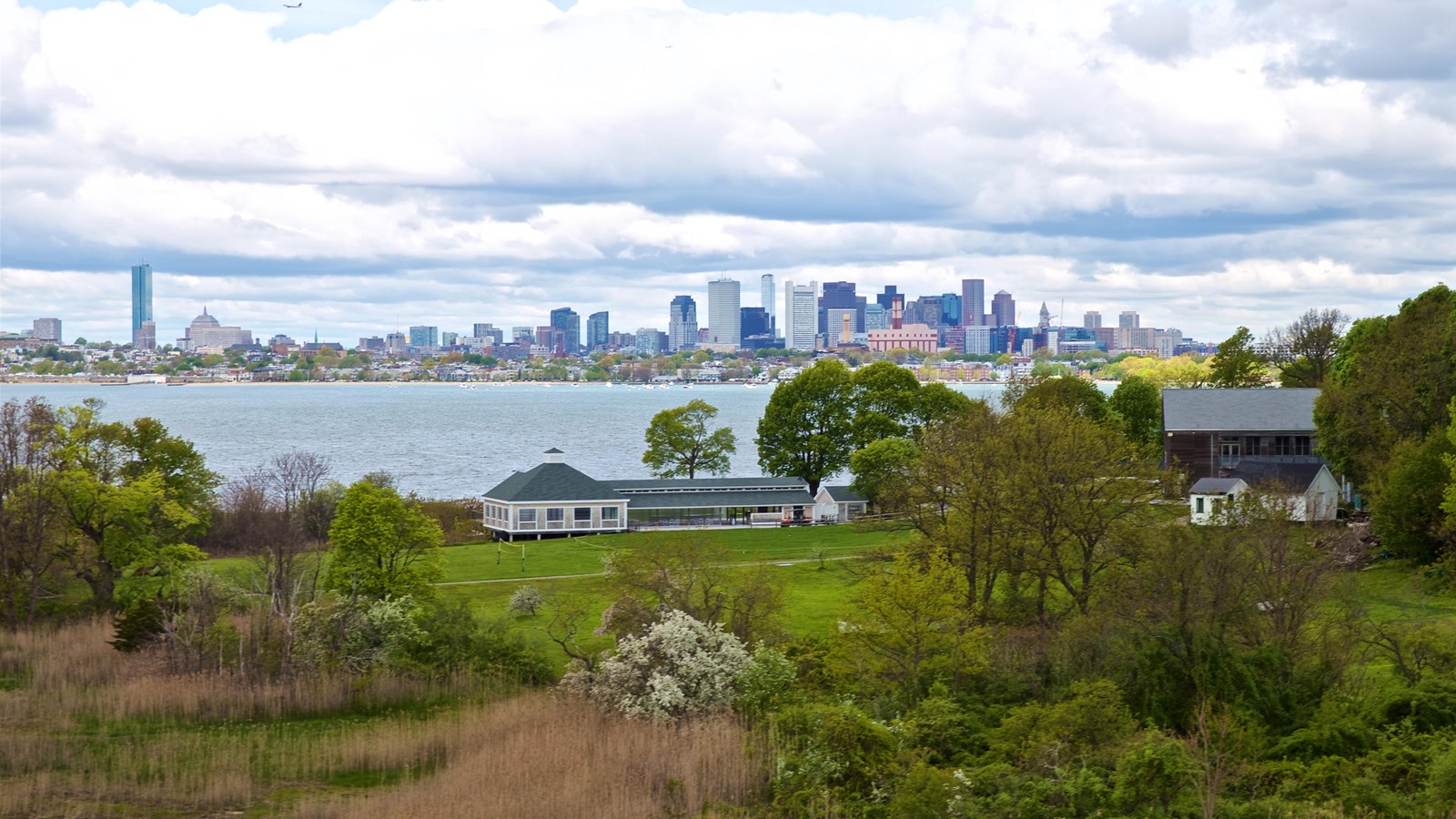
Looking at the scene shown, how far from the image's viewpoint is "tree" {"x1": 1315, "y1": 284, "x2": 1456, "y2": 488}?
4756cm

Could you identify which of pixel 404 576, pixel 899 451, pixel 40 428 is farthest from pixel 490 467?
pixel 404 576

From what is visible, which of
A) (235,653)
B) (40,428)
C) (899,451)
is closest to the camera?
(235,653)

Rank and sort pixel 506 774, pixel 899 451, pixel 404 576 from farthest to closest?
pixel 899 451 → pixel 404 576 → pixel 506 774

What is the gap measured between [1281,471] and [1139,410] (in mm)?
18318

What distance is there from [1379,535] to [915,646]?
2383 cm

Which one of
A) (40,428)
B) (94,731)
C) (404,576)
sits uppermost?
(40,428)

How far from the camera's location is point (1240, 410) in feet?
212

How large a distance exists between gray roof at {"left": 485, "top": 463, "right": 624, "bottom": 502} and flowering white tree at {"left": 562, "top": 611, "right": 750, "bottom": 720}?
3535cm

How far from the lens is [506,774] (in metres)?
23.0

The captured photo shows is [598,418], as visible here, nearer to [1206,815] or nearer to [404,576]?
[404,576]

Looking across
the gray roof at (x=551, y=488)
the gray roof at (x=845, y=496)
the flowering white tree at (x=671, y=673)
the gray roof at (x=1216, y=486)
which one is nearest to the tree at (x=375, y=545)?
the flowering white tree at (x=671, y=673)

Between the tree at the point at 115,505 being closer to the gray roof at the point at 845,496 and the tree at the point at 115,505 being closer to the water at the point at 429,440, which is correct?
the gray roof at the point at 845,496

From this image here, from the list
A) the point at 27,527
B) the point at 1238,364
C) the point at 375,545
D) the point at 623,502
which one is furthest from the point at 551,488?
the point at 1238,364

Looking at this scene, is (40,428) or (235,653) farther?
(40,428)
